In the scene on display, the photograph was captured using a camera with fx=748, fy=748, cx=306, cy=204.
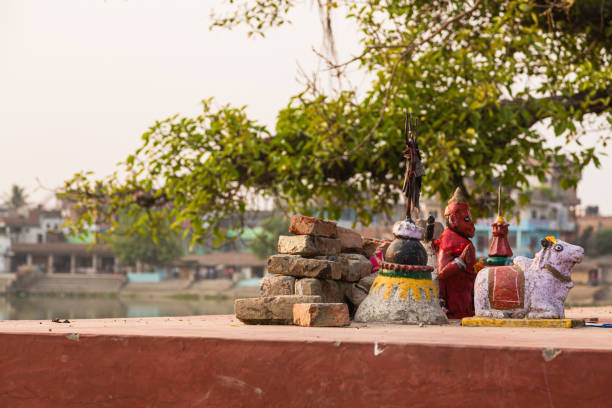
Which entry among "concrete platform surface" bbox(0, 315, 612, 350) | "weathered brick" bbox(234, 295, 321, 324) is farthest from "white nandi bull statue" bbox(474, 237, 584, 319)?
"weathered brick" bbox(234, 295, 321, 324)

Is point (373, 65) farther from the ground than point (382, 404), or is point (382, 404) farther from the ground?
point (373, 65)

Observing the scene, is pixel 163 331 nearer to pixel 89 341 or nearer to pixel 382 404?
pixel 89 341

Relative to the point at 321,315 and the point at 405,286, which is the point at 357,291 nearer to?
the point at 405,286

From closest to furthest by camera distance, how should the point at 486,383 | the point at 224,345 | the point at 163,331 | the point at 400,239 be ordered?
the point at 486,383 < the point at 224,345 < the point at 163,331 < the point at 400,239

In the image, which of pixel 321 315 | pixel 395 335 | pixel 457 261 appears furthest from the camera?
pixel 457 261

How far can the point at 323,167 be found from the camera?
8.83 m

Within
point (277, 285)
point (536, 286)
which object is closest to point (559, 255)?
point (536, 286)

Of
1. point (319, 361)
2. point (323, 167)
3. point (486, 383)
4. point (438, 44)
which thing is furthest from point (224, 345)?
point (438, 44)

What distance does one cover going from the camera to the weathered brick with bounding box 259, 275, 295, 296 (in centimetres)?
387

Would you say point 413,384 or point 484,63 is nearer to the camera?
point 413,384

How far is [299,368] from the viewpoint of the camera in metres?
2.63

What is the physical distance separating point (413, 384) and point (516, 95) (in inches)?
255

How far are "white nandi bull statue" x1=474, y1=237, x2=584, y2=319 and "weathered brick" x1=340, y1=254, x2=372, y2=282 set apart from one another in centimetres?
76

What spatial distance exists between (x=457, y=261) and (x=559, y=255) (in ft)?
1.92
